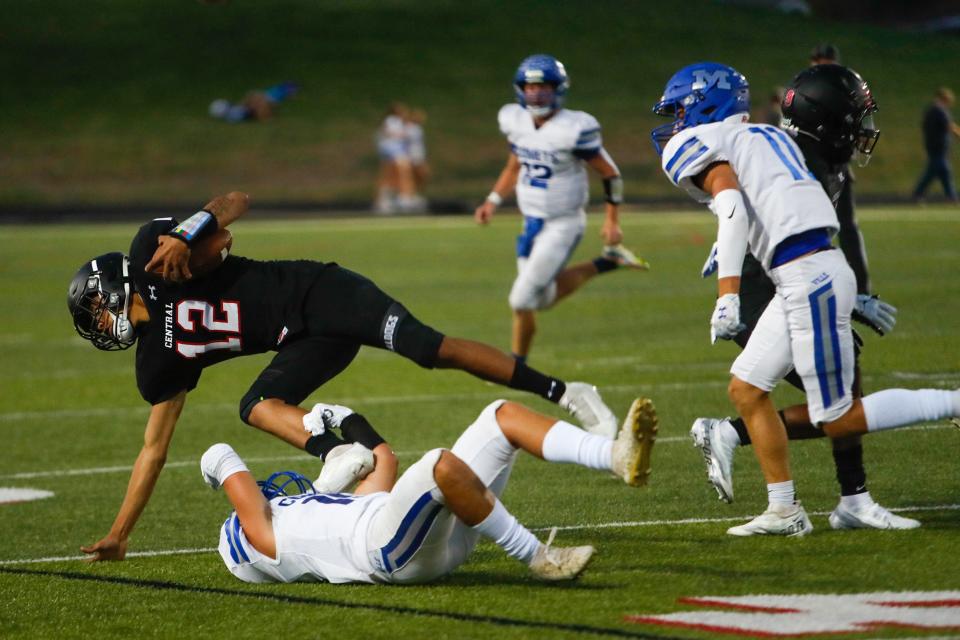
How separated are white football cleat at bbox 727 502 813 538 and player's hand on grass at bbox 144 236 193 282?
2.30 m

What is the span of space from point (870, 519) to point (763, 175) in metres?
1.32

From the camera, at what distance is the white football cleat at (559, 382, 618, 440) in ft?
19.3

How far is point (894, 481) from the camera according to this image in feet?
22.0

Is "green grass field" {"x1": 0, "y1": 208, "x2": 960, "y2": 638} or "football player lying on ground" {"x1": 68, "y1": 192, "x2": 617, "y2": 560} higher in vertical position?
"football player lying on ground" {"x1": 68, "y1": 192, "x2": 617, "y2": 560}

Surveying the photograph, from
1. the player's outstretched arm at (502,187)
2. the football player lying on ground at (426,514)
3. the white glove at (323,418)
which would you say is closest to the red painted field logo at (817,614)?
the football player lying on ground at (426,514)

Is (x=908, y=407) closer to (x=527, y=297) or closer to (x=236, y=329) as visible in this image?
(x=236, y=329)

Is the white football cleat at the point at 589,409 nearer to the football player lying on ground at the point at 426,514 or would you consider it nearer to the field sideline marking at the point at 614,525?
the field sideline marking at the point at 614,525

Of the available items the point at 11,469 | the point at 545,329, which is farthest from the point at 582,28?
the point at 11,469

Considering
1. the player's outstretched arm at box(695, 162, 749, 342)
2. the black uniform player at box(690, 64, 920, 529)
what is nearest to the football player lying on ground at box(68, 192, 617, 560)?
the black uniform player at box(690, 64, 920, 529)

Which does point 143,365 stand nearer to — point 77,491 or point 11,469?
point 77,491

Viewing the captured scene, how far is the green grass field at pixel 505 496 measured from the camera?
484cm

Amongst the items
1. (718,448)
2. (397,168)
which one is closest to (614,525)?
(718,448)

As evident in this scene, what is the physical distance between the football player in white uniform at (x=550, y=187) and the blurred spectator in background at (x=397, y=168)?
19.8 metres

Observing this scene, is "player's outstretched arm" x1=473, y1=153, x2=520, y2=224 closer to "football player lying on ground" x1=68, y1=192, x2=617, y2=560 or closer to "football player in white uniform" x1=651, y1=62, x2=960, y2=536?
"football player lying on ground" x1=68, y1=192, x2=617, y2=560
